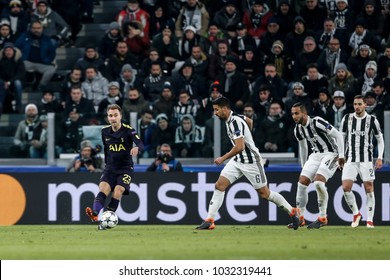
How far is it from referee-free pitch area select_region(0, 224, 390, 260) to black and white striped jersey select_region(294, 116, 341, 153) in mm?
1240

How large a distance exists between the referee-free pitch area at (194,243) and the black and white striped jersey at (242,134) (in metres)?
1.08

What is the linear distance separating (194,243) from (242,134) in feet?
7.75

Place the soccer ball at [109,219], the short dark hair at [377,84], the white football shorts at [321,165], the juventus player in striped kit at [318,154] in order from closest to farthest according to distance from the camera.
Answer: the soccer ball at [109,219] → the juventus player in striped kit at [318,154] → the white football shorts at [321,165] → the short dark hair at [377,84]

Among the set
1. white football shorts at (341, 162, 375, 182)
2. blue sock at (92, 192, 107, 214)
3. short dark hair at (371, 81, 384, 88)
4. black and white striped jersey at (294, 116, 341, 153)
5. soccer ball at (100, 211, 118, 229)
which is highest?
short dark hair at (371, 81, 384, 88)

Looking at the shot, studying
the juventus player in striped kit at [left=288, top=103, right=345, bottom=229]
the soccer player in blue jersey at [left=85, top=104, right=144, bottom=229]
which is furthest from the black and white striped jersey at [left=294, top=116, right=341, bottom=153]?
the soccer player in blue jersey at [left=85, top=104, right=144, bottom=229]

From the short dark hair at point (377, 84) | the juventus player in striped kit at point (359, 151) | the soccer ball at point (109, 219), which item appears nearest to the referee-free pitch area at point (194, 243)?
the soccer ball at point (109, 219)

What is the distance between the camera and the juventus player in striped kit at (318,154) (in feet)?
62.3

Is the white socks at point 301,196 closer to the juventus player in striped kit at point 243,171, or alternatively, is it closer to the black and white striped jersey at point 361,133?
the juventus player in striped kit at point 243,171

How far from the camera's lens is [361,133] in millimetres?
19469

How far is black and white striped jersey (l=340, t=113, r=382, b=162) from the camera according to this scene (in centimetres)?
1947

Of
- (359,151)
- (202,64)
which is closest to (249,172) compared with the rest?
(359,151)

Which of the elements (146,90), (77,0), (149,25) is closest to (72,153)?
(146,90)

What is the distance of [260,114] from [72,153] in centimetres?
333

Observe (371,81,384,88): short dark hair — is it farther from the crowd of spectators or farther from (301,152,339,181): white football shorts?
(301,152,339,181): white football shorts
